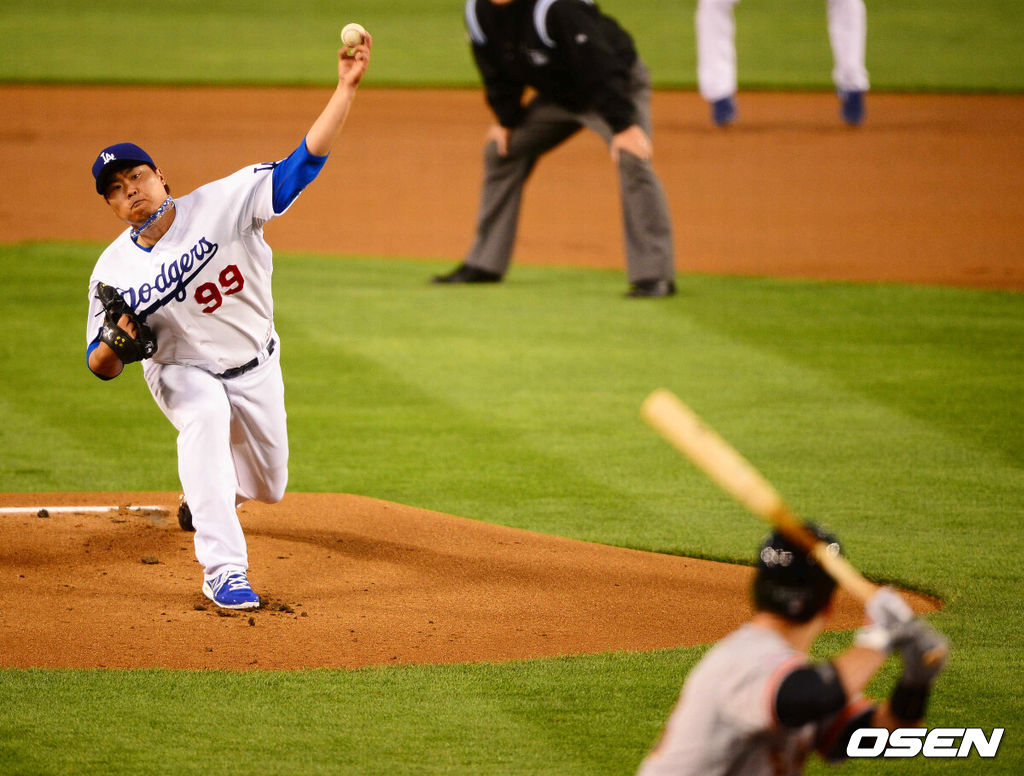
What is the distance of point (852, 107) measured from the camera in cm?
1622

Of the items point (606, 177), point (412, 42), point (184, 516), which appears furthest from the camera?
point (412, 42)

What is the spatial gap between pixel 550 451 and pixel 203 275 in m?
2.54

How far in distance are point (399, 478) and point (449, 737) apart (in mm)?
2798

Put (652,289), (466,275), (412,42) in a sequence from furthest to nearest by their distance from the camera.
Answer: (412,42), (466,275), (652,289)

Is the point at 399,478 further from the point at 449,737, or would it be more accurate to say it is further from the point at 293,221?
the point at 293,221

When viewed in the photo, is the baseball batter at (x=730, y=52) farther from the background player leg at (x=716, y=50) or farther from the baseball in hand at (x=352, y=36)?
the baseball in hand at (x=352, y=36)

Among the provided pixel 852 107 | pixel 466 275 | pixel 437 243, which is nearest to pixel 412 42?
pixel 852 107

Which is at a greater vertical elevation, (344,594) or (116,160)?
(116,160)

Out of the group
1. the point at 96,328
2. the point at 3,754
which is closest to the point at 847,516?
the point at 96,328

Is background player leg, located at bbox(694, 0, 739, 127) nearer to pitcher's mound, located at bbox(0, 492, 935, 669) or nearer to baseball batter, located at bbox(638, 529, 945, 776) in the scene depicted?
pitcher's mound, located at bbox(0, 492, 935, 669)

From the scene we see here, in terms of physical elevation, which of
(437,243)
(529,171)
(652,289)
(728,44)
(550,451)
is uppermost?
(728,44)

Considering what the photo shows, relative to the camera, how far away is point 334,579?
5.45 m

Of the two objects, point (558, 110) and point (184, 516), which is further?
point (558, 110)

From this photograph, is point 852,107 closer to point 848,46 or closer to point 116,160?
point 848,46
